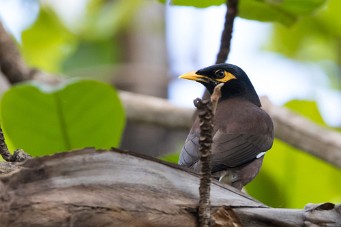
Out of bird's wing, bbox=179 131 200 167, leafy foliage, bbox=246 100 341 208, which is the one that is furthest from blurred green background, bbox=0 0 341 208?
bird's wing, bbox=179 131 200 167

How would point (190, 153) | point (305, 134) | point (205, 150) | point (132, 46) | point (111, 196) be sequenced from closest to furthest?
point (205, 150) < point (111, 196) < point (190, 153) < point (305, 134) < point (132, 46)

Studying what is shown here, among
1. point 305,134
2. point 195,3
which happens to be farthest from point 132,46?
point 195,3

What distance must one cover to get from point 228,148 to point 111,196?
1.28m

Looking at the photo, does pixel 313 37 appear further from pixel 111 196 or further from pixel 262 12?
pixel 111 196

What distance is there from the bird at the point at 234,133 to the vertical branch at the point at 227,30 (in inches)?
2.4

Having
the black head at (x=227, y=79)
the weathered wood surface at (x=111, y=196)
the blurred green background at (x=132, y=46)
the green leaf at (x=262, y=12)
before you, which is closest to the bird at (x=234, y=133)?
the black head at (x=227, y=79)

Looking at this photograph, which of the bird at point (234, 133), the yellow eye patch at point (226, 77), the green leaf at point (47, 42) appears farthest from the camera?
the green leaf at point (47, 42)

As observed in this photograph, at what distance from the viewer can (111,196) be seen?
89.7 inches

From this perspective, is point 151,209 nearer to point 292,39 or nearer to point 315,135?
point 315,135

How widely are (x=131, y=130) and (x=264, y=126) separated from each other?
12.1 ft

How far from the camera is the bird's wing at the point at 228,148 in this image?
3.33 m

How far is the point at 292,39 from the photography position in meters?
6.81

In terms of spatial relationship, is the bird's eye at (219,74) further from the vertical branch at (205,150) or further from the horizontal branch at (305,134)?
the vertical branch at (205,150)

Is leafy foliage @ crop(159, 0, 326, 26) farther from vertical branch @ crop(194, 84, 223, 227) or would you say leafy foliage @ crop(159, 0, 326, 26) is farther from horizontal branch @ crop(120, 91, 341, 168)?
vertical branch @ crop(194, 84, 223, 227)
